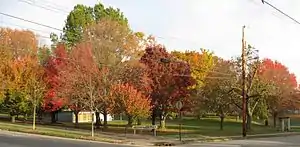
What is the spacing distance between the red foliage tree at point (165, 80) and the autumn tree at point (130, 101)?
4.00 meters

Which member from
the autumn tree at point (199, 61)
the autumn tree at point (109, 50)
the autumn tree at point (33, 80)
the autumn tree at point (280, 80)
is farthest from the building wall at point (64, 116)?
the autumn tree at point (280, 80)

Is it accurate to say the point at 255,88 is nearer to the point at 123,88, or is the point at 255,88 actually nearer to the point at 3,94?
the point at 123,88

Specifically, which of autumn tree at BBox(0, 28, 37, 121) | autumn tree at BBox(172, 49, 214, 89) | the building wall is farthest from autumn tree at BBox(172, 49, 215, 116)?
autumn tree at BBox(0, 28, 37, 121)

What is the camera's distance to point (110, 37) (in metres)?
49.5

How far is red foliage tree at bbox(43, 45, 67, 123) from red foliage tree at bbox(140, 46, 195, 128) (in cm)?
922

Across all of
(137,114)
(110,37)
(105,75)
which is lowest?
(137,114)

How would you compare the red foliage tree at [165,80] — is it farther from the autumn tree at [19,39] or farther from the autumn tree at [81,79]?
the autumn tree at [19,39]

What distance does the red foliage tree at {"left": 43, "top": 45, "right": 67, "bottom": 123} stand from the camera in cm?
5109

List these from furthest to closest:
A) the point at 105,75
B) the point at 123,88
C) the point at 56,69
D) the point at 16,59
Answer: the point at 16,59
the point at 56,69
the point at 105,75
the point at 123,88

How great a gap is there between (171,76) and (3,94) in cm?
2005

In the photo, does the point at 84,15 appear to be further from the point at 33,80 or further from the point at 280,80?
the point at 280,80

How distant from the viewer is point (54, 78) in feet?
169

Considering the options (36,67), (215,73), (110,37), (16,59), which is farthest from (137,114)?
(215,73)

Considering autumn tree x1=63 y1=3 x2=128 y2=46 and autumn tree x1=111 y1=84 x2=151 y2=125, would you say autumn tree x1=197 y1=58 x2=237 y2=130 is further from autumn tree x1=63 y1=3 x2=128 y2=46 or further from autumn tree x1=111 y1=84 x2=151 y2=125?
autumn tree x1=63 y1=3 x2=128 y2=46
